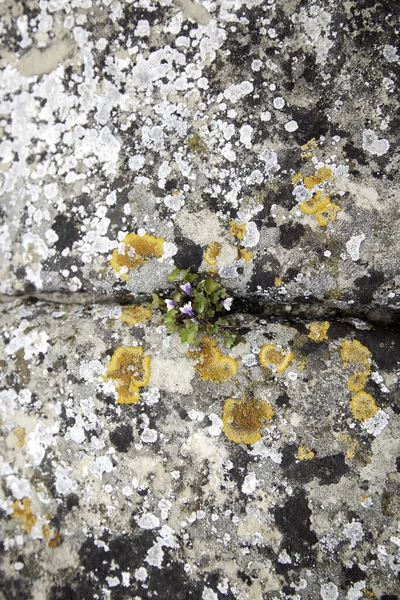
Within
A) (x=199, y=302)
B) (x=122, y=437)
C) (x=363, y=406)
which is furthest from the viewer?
(x=122, y=437)

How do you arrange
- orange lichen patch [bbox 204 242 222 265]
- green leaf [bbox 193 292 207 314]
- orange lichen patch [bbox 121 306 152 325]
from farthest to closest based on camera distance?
orange lichen patch [bbox 121 306 152 325], orange lichen patch [bbox 204 242 222 265], green leaf [bbox 193 292 207 314]

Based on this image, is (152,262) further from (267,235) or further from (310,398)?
(310,398)

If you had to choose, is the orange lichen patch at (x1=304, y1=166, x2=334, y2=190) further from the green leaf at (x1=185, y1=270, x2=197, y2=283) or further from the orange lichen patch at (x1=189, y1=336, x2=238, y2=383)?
the orange lichen patch at (x1=189, y1=336, x2=238, y2=383)

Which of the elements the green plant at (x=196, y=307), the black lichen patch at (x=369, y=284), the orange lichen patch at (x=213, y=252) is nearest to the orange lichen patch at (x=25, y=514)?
the green plant at (x=196, y=307)

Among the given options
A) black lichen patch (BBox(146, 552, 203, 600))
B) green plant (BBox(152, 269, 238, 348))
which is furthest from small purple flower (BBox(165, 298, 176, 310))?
black lichen patch (BBox(146, 552, 203, 600))

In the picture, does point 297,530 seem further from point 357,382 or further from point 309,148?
point 309,148

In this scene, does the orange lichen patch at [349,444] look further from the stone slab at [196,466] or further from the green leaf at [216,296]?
the green leaf at [216,296]

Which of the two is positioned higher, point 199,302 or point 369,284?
point 369,284

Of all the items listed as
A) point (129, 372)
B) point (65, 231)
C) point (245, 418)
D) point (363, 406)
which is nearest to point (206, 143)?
point (65, 231)
